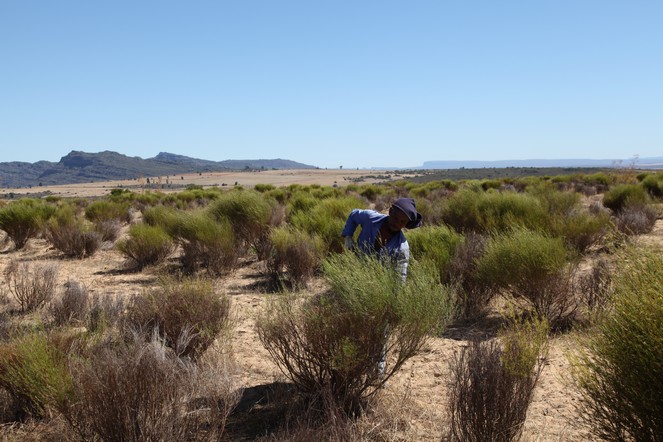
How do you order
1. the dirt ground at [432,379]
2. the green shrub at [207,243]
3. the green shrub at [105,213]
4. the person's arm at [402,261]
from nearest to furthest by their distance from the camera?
the dirt ground at [432,379] < the person's arm at [402,261] < the green shrub at [207,243] < the green shrub at [105,213]

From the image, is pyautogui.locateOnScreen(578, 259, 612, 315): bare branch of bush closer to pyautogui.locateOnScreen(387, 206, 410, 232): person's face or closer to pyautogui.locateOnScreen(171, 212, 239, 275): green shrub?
pyautogui.locateOnScreen(387, 206, 410, 232): person's face

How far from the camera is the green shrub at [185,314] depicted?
5426mm

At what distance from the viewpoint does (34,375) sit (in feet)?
13.1

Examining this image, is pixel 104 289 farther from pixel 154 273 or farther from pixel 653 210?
pixel 653 210

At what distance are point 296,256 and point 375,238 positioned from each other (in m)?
4.64

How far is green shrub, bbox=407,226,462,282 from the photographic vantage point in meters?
8.27

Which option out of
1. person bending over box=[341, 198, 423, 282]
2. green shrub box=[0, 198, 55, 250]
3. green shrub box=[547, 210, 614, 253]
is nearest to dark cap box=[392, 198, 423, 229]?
person bending over box=[341, 198, 423, 282]

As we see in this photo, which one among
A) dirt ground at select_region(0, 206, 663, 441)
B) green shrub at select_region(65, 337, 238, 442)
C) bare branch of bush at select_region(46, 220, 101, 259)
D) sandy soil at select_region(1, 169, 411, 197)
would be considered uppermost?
green shrub at select_region(65, 337, 238, 442)

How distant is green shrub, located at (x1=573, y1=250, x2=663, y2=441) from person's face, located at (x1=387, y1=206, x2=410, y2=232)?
6.74 ft

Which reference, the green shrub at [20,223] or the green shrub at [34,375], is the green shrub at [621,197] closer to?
the green shrub at [34,375]

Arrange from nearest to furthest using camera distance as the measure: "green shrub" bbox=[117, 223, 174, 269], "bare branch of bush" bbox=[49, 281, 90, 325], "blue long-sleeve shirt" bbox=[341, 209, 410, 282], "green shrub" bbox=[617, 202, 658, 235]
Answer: "blue long-sleeve shirt" bbox=[341, 209, 410, 282], "bare branch of bush" bbox=[49, 281, 90, 325], "green shrub" bbox=[117, 223, 174, 269], "green shrub" bbox=[617, 202, 658, 235]

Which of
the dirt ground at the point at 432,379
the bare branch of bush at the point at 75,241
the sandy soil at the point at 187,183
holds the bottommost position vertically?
the sandy soil at the point at 187,183

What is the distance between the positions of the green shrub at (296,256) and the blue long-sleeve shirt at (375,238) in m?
3.93

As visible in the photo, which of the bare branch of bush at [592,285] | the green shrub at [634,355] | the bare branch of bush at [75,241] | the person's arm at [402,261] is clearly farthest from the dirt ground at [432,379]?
the bare branch of bush at [75,241]
